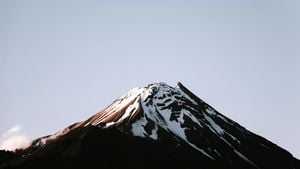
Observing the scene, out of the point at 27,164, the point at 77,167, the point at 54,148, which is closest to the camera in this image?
the point at 77,167

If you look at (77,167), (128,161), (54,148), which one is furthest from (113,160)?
(54,148)

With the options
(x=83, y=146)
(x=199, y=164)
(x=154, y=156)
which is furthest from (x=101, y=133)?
(x=199, y=164)

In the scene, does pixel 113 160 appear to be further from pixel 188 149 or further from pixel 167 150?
pixel 188 149

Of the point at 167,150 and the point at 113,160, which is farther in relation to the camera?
the point at 167,150

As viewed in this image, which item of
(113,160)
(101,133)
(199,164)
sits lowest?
(199,164)

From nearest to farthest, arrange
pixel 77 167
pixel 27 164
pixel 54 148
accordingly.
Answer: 1. pixel 77 167
2. pixel 27 164
3. pixel 54 148

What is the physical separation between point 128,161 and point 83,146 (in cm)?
1986

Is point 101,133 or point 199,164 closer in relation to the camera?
point 199,164

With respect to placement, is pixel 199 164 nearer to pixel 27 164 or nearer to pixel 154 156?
pixel 154 156

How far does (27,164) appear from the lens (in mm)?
174125

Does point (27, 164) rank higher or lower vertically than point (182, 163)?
higher

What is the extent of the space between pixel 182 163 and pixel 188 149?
61.9ft

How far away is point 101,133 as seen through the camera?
639 feet

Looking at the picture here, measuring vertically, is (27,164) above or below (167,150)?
above
